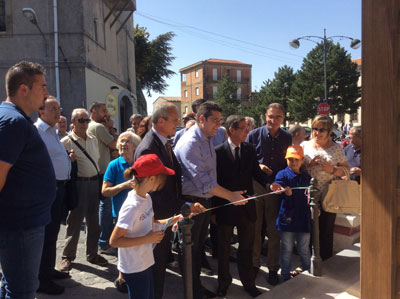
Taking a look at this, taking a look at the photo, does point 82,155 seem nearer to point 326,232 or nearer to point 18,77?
point 18,77

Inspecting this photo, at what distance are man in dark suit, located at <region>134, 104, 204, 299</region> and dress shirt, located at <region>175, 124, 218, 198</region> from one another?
15 centimetres

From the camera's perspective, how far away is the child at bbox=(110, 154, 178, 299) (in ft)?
8.07

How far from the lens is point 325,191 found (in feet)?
13.1

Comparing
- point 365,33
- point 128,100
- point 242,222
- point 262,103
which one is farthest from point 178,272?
point 262,103

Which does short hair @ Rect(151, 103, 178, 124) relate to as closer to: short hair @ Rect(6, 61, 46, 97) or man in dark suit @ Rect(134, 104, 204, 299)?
man in dark suit @ Rect(134, 104, 204, 299)

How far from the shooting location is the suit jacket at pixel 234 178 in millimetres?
3650

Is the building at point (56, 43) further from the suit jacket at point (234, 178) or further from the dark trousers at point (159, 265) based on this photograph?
the dark trousers at point (159, 265)

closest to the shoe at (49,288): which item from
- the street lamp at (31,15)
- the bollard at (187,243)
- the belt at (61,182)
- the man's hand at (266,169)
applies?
the belt at (61,182)

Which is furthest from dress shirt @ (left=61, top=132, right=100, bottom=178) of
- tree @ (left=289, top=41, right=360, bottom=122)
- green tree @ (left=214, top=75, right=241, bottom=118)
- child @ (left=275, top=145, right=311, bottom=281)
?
green tree @ (left=214, top=75, right=241, bottom=118)

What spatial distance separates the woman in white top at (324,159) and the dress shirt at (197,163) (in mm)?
1441

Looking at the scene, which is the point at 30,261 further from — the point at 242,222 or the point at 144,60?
the point at 144,60

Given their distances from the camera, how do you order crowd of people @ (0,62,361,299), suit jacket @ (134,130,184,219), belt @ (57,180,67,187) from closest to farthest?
crowd of people @ (0,62,361,299), suit jacket @ (134,130,184,219), belt @ (57,180,67,187)

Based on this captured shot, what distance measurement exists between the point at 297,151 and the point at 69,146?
2.97 meters

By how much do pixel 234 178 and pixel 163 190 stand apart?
101 centimetres
